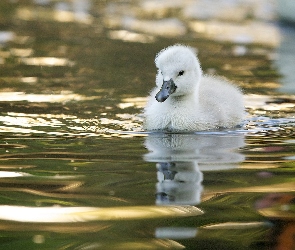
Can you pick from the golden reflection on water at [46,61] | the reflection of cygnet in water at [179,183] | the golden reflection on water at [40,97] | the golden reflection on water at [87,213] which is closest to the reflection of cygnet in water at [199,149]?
the reflection of cygnet in water at [179,183]

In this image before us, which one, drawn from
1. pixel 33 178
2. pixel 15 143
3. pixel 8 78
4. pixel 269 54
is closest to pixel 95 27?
pixel 269 54

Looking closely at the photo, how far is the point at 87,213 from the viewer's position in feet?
13.3

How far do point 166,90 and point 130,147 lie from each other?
2.48ft

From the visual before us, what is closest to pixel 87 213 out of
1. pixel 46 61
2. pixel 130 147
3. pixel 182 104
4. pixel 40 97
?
pixel 130 147

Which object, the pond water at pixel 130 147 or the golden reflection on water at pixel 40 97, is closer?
the pond water at pixel 130 147

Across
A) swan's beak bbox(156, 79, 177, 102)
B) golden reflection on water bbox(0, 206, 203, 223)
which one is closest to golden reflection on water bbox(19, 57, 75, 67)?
swan's beak bbox(156, 79, 177, 102)

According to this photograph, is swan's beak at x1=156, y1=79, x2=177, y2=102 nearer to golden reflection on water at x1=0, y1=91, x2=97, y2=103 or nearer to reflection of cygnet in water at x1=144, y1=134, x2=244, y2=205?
reflection of cygnet in water at x1=144, y1=134, x2=244, y2=205

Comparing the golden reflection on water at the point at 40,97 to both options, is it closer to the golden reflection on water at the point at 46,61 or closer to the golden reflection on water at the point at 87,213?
the golden reflection on water at the point at 46,61

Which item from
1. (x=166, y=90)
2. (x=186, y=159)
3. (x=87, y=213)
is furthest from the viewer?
(x=166, y=90)

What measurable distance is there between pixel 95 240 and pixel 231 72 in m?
5.90

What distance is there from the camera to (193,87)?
272 inches

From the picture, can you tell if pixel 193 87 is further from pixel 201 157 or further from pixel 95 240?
pixel 95 240

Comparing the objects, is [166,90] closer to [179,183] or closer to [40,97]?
[40,97]

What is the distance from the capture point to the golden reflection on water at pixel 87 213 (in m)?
3.96
